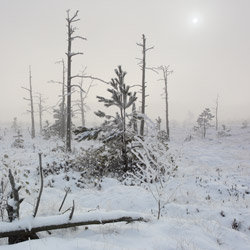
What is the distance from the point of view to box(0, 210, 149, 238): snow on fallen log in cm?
309

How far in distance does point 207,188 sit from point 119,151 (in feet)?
12.6

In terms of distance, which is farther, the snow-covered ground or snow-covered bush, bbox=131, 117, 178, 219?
snow-covered bush, bbox=131, 117, 178, 219

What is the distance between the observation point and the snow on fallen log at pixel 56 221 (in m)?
3.09

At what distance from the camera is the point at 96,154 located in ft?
31.6

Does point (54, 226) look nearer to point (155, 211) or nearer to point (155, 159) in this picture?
point (155, 159)

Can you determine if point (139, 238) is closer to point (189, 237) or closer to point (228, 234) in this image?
point (189, 237)

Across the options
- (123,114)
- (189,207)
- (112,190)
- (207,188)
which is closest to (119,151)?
(123,114)

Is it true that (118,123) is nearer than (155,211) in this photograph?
No

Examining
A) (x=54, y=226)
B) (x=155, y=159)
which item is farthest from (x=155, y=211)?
(x=54, y=226)

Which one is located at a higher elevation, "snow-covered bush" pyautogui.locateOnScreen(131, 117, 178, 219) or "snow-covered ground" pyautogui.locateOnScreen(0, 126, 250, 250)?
"snow-covered bush" pyautogui.locateOnScreen(131, 117, 178, 219)

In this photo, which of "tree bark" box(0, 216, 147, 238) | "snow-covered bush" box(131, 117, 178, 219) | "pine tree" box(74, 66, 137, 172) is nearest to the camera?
"tree bark" box(0, 216, 147, 238)

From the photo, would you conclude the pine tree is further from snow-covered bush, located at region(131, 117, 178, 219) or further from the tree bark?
the tree bark

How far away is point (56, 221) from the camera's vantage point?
334cm

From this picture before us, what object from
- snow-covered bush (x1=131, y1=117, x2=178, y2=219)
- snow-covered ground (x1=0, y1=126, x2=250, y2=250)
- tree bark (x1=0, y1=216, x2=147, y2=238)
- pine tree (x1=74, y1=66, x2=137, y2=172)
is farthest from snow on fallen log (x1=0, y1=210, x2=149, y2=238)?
pine tree (x1=74, y1=66, x2=137, y2=172)
